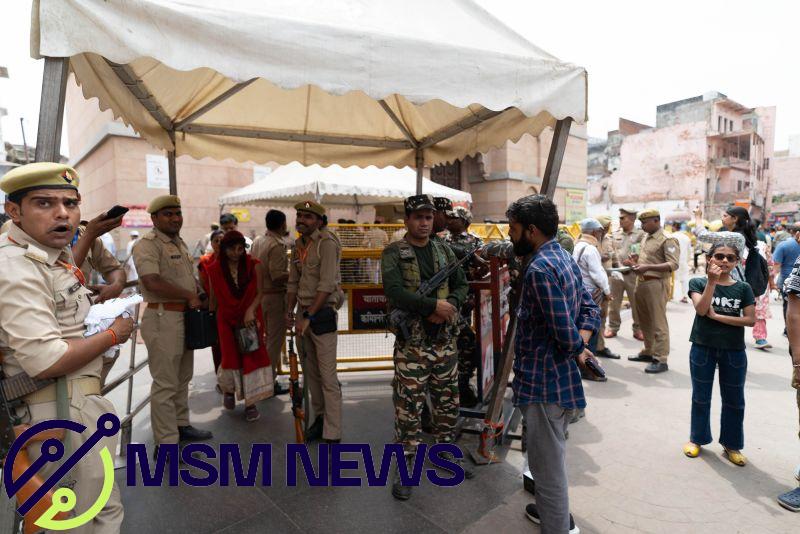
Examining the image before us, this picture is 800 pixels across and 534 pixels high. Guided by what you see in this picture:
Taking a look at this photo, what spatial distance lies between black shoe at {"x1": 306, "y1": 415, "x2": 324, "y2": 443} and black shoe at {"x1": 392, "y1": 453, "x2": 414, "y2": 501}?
1031 mm

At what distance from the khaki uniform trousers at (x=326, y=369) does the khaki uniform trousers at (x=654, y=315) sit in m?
4.68

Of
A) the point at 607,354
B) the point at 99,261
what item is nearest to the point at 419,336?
the point at 99,261

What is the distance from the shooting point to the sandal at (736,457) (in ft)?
11.3

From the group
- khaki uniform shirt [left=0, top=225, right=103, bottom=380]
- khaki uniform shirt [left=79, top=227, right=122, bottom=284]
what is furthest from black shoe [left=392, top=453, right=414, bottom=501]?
khaki uniform shirt [left=79, top=227, right=122, bottom=284]

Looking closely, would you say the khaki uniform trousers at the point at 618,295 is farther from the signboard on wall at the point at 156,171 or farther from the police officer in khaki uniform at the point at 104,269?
the signboard on wall at the point at 156,171

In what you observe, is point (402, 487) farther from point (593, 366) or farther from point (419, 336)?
point (593, 366)

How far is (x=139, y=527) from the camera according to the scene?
271 cm

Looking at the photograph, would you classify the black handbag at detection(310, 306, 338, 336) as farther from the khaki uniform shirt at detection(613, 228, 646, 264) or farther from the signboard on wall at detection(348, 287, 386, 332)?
the khaki uniform shirt at detection(613, 228, 646, 264)

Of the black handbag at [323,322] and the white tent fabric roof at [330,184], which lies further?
the white tent fabric roof at [330,184]

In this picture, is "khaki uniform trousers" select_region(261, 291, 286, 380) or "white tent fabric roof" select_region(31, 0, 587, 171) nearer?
"white tent fabric roof" select_region(31, 0, 587, 171)

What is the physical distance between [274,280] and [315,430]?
181 centimetres

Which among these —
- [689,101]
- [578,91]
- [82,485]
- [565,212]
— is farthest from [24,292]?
[689,101]

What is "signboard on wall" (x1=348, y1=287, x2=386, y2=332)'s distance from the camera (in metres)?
4.99

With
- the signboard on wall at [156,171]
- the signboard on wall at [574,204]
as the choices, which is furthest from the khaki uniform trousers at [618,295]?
the signboard on wall at [574,204]
